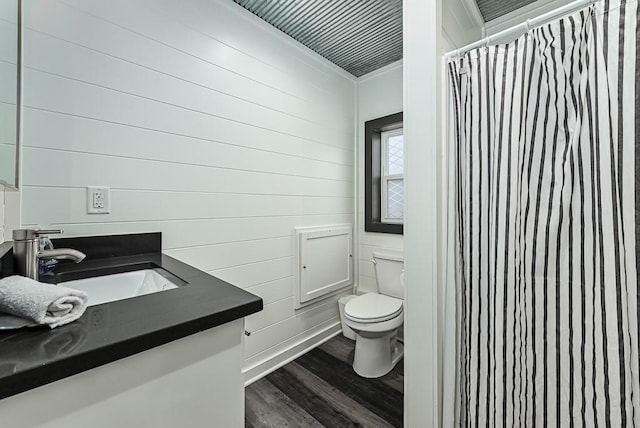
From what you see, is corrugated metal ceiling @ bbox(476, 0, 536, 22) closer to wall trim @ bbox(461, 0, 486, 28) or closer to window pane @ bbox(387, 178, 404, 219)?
wall trim @ bbox(461, 0, 486, 28)

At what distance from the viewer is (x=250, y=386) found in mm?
1800

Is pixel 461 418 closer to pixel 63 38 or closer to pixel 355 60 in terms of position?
pixel 63 38

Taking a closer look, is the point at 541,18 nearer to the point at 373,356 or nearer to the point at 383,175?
the point at 383,175

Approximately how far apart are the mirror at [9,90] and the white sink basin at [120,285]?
17.2 inches

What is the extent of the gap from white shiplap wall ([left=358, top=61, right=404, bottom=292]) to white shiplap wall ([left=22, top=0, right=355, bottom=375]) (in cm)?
35

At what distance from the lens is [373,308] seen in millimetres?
1954

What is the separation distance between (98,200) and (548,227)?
73.2 inches

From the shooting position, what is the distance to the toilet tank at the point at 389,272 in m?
2.19

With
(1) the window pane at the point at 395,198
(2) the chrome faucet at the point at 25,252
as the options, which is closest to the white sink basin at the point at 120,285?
(2) the chrome faucet at the point at 25,252

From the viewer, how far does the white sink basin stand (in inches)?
41.8

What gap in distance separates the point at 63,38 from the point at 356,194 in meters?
2.19

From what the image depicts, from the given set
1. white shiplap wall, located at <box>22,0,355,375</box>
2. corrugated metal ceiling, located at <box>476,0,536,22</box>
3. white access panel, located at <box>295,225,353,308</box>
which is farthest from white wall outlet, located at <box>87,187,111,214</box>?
corrugated metal ceiling, located at <box>476,0,536,22</box>

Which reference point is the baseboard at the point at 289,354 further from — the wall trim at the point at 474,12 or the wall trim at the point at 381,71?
the wall trim at the point at 474,12

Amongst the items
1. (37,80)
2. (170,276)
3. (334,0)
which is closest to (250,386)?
(170,276)
